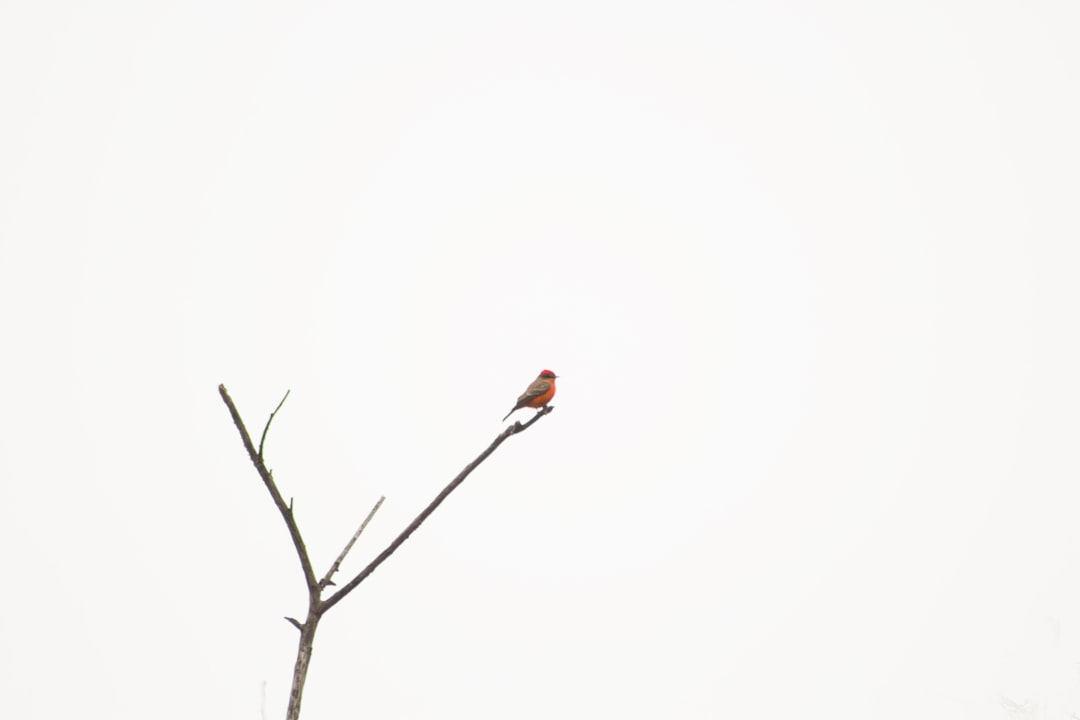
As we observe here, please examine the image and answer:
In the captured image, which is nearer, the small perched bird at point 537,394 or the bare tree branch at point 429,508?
the bare tree branch at point 429,508

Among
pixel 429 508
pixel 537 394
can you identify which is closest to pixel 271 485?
pixel 429 508

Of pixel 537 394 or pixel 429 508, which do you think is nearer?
pixel 429 508

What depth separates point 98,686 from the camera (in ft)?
178

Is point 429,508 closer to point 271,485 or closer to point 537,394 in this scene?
point 271,485

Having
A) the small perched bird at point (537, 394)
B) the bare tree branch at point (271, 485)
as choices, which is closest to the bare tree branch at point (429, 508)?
the bare tree branch at point (271, 485)

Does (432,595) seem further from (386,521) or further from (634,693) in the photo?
(634,693)

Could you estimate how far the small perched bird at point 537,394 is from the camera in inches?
153

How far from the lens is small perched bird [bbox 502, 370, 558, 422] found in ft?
12.8

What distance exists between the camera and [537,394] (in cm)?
394

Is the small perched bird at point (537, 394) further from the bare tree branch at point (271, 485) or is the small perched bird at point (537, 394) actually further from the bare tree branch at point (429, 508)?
the bare tree branch at point (271, 485)

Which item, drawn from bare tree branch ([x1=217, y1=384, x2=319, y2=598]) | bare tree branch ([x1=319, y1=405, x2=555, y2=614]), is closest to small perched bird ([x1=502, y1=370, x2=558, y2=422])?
bare tree branch ([x1=319, y1=405, x2=555, y2=614])

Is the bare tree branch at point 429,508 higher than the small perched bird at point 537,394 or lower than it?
lower

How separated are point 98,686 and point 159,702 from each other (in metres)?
4.80

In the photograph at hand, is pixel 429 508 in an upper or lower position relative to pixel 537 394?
lower
